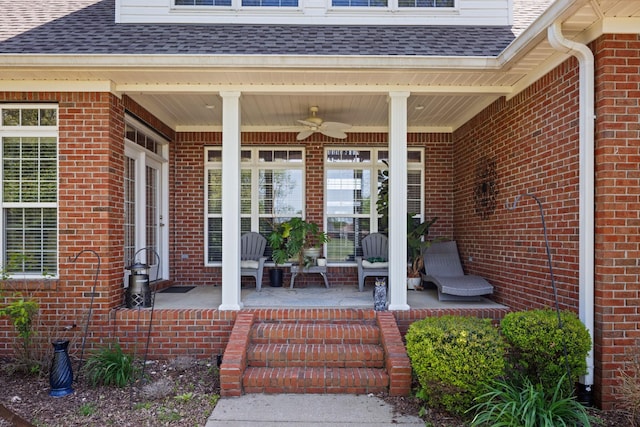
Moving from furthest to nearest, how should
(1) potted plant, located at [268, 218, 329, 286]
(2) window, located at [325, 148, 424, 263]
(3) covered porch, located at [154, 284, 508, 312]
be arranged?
(2) window, located at [325, 148, 424, 263] → (1) potted plant, located at [268, 218, 329, 286] → (3) covered porch, located at [154, 284, 508, 312]

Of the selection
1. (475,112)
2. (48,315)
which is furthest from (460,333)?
(48,315)

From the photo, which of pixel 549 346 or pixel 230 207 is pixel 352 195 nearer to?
pixel 230 207

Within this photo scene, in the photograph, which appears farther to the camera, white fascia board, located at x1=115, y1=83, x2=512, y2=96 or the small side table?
the small side table

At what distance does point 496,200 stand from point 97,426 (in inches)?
200

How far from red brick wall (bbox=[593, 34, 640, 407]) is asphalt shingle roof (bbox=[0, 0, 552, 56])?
143cm

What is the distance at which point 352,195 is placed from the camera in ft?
25.1

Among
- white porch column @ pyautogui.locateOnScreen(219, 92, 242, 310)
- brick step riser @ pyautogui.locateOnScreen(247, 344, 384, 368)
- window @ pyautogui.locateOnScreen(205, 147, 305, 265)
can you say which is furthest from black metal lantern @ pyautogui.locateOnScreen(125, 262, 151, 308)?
window @ pyautogui.locateOnScreen(205, 147, 305, 265)

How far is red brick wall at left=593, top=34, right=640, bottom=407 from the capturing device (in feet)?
11.9

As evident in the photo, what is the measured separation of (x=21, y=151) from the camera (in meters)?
5.03

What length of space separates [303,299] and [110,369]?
2427 millimetres

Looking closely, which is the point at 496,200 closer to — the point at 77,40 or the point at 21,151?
the point at 77,40

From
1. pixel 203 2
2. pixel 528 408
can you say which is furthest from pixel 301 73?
pixel 528 408

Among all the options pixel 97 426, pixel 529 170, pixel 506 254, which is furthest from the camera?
pixel 506 254

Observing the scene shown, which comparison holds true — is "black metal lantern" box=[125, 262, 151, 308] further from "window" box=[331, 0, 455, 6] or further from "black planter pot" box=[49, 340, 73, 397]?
"window" box=[331, 0, 455, 6]
